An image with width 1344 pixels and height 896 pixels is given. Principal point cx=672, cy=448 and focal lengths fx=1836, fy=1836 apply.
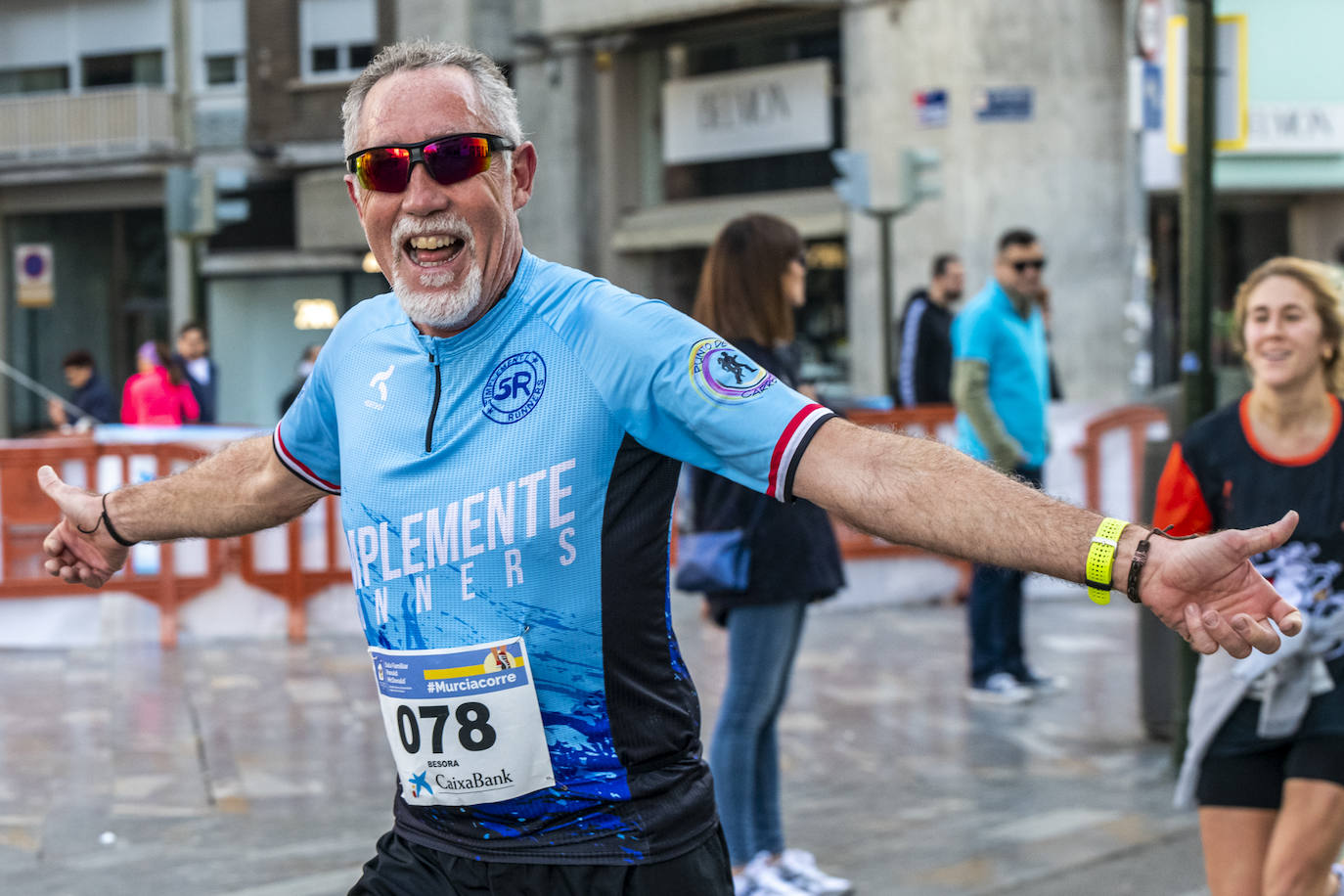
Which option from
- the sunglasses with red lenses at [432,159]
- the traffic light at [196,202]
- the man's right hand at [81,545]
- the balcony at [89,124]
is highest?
the balcony at [89,124]

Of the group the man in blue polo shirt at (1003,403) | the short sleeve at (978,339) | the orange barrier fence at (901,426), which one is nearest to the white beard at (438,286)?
the man in blue polo shirt at (1003,403)

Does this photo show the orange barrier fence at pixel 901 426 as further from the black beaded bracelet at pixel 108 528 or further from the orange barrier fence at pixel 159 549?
the black beaded bracelet at pixel 108 528

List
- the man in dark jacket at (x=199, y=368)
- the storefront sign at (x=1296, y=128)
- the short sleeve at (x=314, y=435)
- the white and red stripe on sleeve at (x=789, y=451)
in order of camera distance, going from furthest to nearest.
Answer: the storefront sign at (x=1296, y=128) → the man in dark jacket at (x=199, y=368) → the short sleeve at (x=314, y=435) → the white and red stripe on sleeve at (x=789, y=451)

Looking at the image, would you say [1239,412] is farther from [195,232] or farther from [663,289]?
[663,289]

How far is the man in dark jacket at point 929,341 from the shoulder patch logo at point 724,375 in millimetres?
9442

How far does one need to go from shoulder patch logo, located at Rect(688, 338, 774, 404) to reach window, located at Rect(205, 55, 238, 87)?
3051 centimetres

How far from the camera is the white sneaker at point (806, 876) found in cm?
545

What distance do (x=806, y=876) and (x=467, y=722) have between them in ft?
9.74

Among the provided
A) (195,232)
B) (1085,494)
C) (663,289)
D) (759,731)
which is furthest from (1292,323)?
(663,289)

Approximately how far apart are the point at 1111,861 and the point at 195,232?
14075mm

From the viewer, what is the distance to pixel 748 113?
2242 centimetres

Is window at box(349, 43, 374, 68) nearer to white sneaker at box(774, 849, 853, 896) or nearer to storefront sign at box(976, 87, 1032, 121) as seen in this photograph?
storefront sign at box(976, 87, 1032, 121)

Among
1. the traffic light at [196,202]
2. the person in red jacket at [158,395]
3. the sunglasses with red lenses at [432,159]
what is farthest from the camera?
the traffic light at [196,202]

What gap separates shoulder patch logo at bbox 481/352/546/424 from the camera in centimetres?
268
